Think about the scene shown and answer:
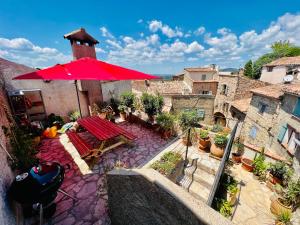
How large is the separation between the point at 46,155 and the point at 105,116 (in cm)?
303

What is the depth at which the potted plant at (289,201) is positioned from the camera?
4.47 metres

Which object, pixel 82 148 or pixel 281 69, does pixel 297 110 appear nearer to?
pixel 82 148

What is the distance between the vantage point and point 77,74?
3.53 m

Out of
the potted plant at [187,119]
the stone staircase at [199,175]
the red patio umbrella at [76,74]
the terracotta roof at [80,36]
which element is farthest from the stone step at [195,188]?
the terracotta roof at [80,36]

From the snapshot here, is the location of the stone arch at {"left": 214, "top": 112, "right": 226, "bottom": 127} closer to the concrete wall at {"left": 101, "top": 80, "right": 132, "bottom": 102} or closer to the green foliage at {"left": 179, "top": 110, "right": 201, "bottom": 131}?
the concrete wall at {"left": 101, "top": 80, "right": 132, "bottom": 102}

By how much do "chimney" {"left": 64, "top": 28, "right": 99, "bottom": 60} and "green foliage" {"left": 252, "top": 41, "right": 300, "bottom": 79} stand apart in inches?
1144

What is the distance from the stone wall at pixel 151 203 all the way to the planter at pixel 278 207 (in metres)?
4.71

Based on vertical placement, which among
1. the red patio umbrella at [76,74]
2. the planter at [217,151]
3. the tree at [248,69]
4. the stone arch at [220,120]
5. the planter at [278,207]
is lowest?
the stone arch at [220,120]

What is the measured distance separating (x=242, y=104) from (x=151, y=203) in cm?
1730

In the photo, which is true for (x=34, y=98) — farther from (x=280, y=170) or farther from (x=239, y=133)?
(x=239, y=133)

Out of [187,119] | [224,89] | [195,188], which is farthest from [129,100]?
[224,89]

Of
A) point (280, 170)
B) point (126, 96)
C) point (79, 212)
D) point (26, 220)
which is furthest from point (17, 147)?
point (280, 170)

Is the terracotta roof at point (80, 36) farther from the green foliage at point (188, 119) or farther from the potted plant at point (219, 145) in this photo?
the potted plant at point (219, 145)

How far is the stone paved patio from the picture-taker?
115 inches
